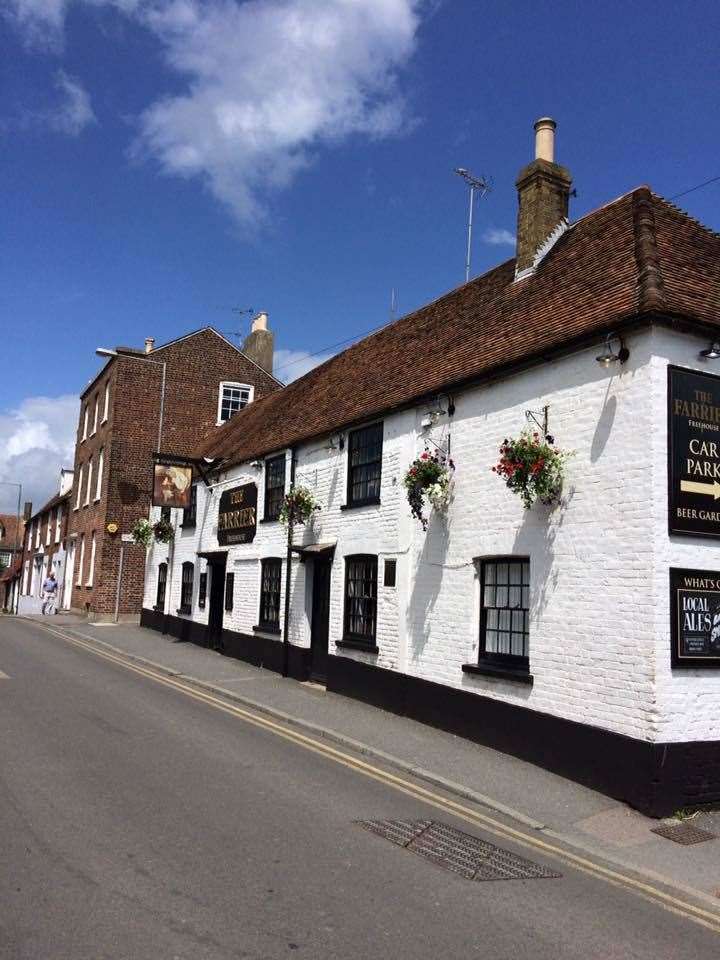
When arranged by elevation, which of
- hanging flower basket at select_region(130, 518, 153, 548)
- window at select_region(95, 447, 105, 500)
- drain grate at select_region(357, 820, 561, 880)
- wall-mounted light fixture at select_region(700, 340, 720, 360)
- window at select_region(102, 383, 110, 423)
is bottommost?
drain grate at select_region(357, 820, 561, 880)

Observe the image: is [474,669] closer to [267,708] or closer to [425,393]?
[267,708]

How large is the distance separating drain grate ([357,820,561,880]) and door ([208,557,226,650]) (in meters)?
14.3

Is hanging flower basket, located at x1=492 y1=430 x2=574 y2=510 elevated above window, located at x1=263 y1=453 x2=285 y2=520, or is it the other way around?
window, located at x1=263 y1=453 x2=285 y2=520

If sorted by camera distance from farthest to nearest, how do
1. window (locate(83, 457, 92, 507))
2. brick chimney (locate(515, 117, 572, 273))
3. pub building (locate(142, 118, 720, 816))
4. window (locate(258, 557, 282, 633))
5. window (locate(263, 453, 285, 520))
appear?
window (locate(83, 457, 92, 507)) → window (locate(263, 453, 285, 520)) → window (locate(258, 557, 282, 633)) → brick chimney (locate(515, 117, 572, 273)) → pub building (locate(142, 118, 720, 816))

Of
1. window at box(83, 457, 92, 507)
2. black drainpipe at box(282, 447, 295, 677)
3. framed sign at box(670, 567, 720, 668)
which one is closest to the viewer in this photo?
framed sign at box(670, 567, 720, 668)

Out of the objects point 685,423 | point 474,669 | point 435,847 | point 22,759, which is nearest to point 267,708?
point 474,669

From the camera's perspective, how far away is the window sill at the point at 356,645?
13.8 metres

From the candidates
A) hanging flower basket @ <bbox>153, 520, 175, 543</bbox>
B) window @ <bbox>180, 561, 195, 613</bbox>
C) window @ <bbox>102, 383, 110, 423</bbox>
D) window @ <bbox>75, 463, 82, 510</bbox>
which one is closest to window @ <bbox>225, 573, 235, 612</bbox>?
window @ <bbox>180, 561, 195, 613</bbox>

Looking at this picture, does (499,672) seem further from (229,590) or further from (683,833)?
(229,590)

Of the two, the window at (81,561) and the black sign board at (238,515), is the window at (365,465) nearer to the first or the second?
the black sign board at (238,515)

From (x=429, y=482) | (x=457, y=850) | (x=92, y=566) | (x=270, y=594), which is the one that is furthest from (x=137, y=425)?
(x=457, y=850)

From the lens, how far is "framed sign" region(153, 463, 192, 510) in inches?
901

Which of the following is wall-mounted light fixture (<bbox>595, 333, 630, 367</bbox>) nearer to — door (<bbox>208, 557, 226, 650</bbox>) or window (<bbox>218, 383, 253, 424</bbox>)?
door (<bbox>208, 557, 226, 650</bbox>)

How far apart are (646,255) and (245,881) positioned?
8.56 metres
